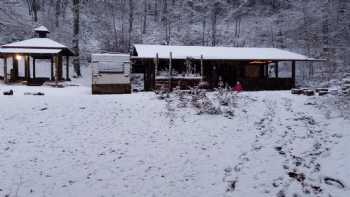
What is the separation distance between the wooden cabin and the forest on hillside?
37.1ft

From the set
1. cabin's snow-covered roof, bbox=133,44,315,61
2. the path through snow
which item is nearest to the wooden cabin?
cabin's snow-covered roof, bbox=133,44,315,61

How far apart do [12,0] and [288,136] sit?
152ft

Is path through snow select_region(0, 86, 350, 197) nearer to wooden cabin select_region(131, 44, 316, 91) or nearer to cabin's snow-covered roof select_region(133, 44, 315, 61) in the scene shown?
wooden cabin select_region(131, 44, 316, 91)

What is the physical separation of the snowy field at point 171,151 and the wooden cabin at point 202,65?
7.84m

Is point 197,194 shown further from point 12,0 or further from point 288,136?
point 12,0

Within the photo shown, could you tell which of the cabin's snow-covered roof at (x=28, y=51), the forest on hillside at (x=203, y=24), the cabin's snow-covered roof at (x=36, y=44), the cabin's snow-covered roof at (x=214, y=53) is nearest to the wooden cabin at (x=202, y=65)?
the cabin's snow-covered roof at (x=214, y=53)

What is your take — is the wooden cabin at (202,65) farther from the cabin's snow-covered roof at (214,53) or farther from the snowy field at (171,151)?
the snowy field at (171,151)

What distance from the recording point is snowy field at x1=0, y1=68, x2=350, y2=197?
24.0ft

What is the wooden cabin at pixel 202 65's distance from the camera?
21328mm

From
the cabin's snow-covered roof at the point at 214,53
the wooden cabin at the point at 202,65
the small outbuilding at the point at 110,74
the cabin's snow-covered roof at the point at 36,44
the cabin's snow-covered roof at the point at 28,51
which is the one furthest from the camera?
the cabin's snow-covered roof at the point at 36,44

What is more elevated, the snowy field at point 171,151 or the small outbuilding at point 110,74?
the small outbuilding at point 110,74

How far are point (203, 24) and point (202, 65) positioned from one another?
90.4 feet

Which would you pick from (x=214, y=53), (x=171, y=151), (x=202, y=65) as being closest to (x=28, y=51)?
(x=202, y=65)

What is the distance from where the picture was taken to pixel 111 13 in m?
49.9
